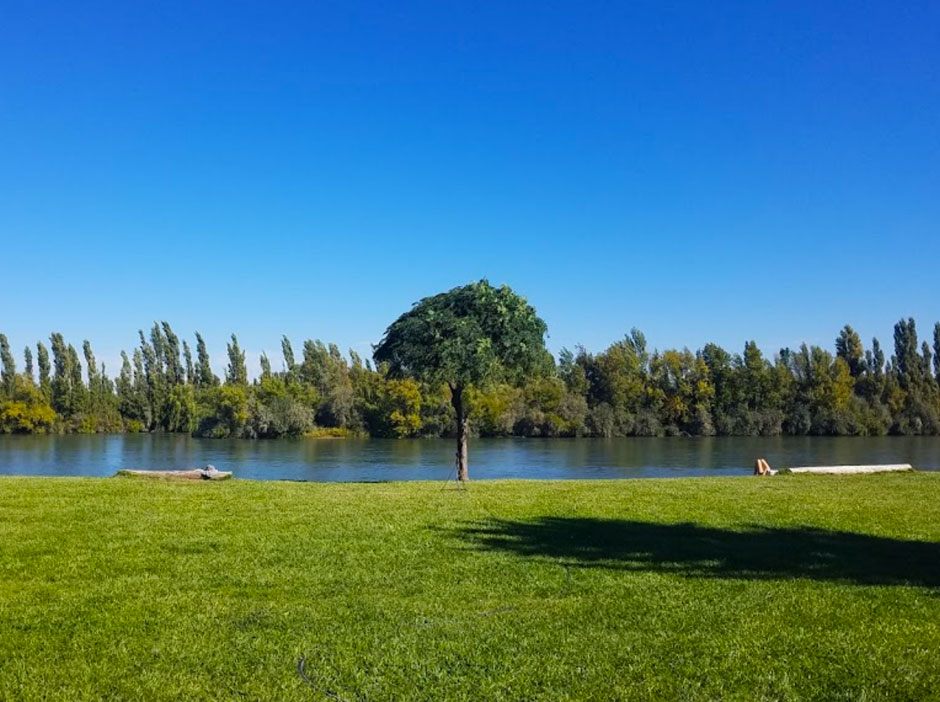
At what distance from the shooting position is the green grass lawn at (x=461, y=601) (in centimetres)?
572

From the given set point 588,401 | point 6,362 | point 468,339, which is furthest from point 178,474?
point 6,362

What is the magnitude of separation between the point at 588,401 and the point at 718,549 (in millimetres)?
83925

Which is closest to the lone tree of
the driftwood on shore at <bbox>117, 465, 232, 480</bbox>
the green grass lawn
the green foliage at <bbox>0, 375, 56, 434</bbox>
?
the driftwood on shore at <bbox>117, 465, 232, 480</bbox>

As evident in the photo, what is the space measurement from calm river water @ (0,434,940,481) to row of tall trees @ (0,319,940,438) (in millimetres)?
17753

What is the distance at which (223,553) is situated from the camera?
10164mm

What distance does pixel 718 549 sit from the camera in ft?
35.7

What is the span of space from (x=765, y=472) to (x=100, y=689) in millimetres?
23191

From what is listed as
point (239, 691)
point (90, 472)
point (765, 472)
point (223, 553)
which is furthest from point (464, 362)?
point (90, 472)

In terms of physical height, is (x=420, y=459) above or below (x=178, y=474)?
below

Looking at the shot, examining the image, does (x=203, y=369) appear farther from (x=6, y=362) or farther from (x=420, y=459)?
(x=420, y=459)

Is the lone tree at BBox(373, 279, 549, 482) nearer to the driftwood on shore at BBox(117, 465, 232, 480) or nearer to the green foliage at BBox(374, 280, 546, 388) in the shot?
the green foliage at BBox(374, 280, 546, 388)

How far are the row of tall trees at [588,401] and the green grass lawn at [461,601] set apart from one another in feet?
215

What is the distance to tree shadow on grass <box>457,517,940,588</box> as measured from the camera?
372 inches

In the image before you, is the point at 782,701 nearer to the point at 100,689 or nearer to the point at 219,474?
the point at 100,689
